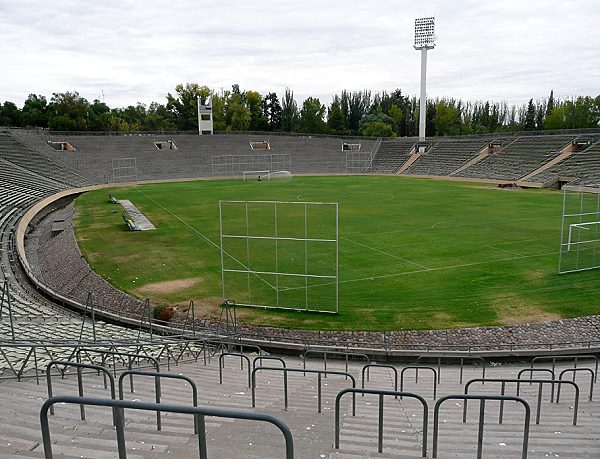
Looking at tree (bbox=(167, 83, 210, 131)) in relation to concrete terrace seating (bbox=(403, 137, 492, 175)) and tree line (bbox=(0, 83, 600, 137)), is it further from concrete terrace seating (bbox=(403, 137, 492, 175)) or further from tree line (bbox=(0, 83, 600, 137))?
concrete terrace seating (bbox=(403, 137, 492, 175))

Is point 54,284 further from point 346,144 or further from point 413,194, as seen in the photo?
point 346,144

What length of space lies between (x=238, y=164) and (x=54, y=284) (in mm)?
66247

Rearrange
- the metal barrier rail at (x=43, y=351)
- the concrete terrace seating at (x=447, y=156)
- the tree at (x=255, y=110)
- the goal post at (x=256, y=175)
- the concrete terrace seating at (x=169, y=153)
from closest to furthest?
the metal barrier rail at (x=43, y=351)
the concrete terrace seating at (x=169, y=153)
the goal post at (x=256, y=175)
the concrete terrace seating at (x=447, y=156)
the tree at (x=255, y=110)

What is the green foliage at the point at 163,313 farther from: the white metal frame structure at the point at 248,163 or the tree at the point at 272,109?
the tree at the point at 272,109

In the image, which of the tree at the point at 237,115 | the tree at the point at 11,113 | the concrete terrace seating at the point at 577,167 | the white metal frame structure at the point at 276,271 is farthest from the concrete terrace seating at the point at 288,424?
the tree at the point at 237,115

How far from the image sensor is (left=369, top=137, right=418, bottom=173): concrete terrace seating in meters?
94.5

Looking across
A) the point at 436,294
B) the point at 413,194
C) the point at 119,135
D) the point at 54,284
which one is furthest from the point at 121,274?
the point at 119,135

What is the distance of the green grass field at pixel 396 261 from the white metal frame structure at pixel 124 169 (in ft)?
86.2

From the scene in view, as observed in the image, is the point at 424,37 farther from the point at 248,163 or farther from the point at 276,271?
the point at 276,271

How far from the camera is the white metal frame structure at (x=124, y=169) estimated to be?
79700 mm

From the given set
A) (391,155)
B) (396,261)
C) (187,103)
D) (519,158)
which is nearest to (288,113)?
(187,103)

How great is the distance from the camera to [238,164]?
9194 centimetres

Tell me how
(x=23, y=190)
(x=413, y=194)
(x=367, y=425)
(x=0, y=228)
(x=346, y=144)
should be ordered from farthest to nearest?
(x=346, y=144), (x=413, y=194), (x=23, y=190), (x=0, y=228), (x=367, y=425)

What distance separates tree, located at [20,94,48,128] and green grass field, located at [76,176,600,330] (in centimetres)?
7534
